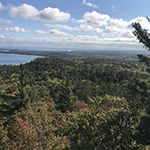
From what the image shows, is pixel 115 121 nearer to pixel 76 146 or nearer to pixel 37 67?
pixel 76 146

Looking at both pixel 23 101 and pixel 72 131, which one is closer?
pixel 72 131

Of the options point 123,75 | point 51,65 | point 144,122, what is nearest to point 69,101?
point 144,122

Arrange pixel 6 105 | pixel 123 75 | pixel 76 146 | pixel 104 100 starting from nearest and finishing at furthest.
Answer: pixel 76 146 → pixel 104 100 → pixel 6 105 → pixel 123 75

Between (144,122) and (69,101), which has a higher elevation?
(144,122)

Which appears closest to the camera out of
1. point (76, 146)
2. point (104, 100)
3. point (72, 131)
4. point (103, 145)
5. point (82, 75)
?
point (103, 145)

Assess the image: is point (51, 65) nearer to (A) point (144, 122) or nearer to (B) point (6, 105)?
(B) point (6, 105)

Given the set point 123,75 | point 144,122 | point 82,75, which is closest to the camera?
point 144,122

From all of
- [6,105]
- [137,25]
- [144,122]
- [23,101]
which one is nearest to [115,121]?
[144,122]

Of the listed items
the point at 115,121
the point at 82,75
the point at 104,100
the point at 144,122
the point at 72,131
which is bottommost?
the point at 82,75

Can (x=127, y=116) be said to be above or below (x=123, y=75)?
above
